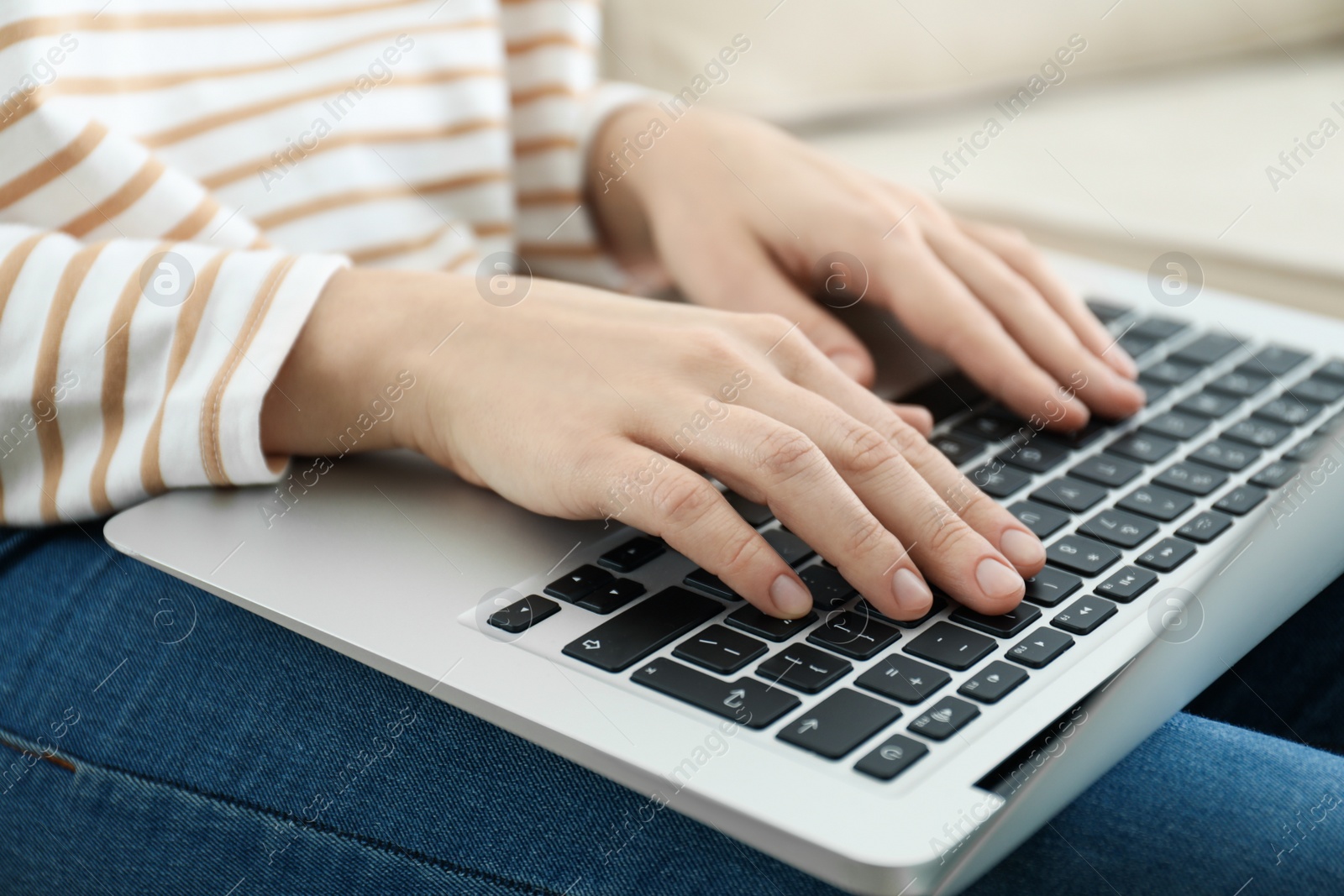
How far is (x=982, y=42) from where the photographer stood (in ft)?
3.74

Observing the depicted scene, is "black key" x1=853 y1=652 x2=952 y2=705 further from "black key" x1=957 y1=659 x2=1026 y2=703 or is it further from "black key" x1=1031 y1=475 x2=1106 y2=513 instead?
"black key" x1=1031 y1=475 x2=1106 y2=513

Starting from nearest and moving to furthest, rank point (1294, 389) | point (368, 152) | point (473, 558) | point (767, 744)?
point (767, 744) < point (473, 558) < point (1294, 389) < point (368, 152)

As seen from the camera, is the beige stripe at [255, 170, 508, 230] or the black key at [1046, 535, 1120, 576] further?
the beige stripe at [255, 170, 508, 230]

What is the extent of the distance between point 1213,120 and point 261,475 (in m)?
1.00

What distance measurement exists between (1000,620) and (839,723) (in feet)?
0.31

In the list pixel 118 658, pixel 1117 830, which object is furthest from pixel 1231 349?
pixel 118 658

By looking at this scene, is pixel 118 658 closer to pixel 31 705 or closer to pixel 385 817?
pixel 31 705

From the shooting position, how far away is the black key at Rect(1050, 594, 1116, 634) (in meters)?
0.41

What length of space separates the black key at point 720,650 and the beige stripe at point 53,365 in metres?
0.33

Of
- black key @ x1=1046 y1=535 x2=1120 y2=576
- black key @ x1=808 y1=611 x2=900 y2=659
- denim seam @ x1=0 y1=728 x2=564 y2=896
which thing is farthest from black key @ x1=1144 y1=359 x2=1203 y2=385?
denim seam @ x1=0 y1=728 x2=564 y2=896

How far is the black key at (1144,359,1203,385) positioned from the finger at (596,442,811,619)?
0.33 m

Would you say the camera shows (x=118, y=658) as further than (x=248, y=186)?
No

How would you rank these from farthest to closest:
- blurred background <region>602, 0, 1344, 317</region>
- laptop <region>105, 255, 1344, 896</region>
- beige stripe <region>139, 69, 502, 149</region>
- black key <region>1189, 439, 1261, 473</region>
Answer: blurred background <region>602, 0, 1344, 317</region>, beige stripe <region>139, 69, 502, 149</region>, black key <region>1189, 439, 1261, 473</region>, laptop <region>105, 255, 1344, 896</region>

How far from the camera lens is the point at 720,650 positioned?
398mm
